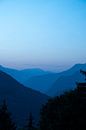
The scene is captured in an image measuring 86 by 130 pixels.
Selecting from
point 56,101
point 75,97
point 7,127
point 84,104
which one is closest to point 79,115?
point 84,104

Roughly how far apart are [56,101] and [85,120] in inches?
635

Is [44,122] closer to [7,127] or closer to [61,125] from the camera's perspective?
[61,125]

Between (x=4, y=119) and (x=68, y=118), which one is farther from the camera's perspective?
(x=68, y=118)

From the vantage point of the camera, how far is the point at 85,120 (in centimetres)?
4006

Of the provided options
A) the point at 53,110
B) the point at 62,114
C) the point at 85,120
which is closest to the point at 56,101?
the point at 53,110

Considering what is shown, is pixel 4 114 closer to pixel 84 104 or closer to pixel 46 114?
pixel 84 104

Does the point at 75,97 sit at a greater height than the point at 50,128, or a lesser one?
greater

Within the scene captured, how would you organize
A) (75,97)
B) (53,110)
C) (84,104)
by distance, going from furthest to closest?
(53,110), (75,97), (84,104)

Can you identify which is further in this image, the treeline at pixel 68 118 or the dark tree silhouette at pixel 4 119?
the treeline at pixel 68 118

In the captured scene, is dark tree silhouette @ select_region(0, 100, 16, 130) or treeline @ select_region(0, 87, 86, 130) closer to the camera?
dark tree silhouette @ select_region(0, 100, 16, 130)

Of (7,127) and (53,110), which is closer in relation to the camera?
(7,127)

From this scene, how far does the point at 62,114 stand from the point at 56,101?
12600 mm

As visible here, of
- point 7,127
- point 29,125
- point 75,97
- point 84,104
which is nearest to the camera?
point 7,127

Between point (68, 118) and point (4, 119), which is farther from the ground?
point (4, 119)
